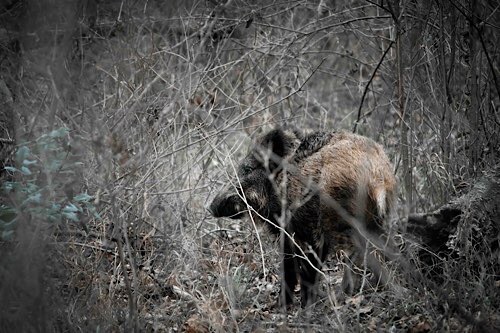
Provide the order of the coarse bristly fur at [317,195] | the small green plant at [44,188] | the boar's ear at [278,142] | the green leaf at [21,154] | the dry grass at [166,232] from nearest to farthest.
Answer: the dry grass at [166,232], the small green plant at [44,188], the green leaf at [21,154], the coarse bristly fur at [317,195], the boar's ear at [278,142]

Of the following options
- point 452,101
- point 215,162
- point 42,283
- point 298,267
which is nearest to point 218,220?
point 215,162

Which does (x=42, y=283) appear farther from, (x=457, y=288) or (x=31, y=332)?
(x=457, y=288)

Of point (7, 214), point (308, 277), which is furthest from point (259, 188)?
point (7, 214)

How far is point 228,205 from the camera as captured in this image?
242 inches

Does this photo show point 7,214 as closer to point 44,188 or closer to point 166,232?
point 44,188

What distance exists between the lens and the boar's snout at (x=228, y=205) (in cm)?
614

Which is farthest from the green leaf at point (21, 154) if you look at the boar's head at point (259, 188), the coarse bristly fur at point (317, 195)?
the boar's head at point (259, 188)

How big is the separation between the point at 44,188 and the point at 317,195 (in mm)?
2367

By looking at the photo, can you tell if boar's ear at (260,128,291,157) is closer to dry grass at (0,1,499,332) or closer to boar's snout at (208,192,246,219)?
dry grass at (0,1,499,332)

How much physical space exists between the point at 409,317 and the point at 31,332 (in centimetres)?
264

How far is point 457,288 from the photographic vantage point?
15.8 feet

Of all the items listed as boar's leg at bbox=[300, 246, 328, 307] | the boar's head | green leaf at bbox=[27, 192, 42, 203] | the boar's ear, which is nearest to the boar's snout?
the boar's head

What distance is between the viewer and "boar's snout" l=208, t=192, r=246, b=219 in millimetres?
6137

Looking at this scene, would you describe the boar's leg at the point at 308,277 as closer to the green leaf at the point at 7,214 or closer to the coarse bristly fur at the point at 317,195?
the coarse bristly fur at the point at 317,195
